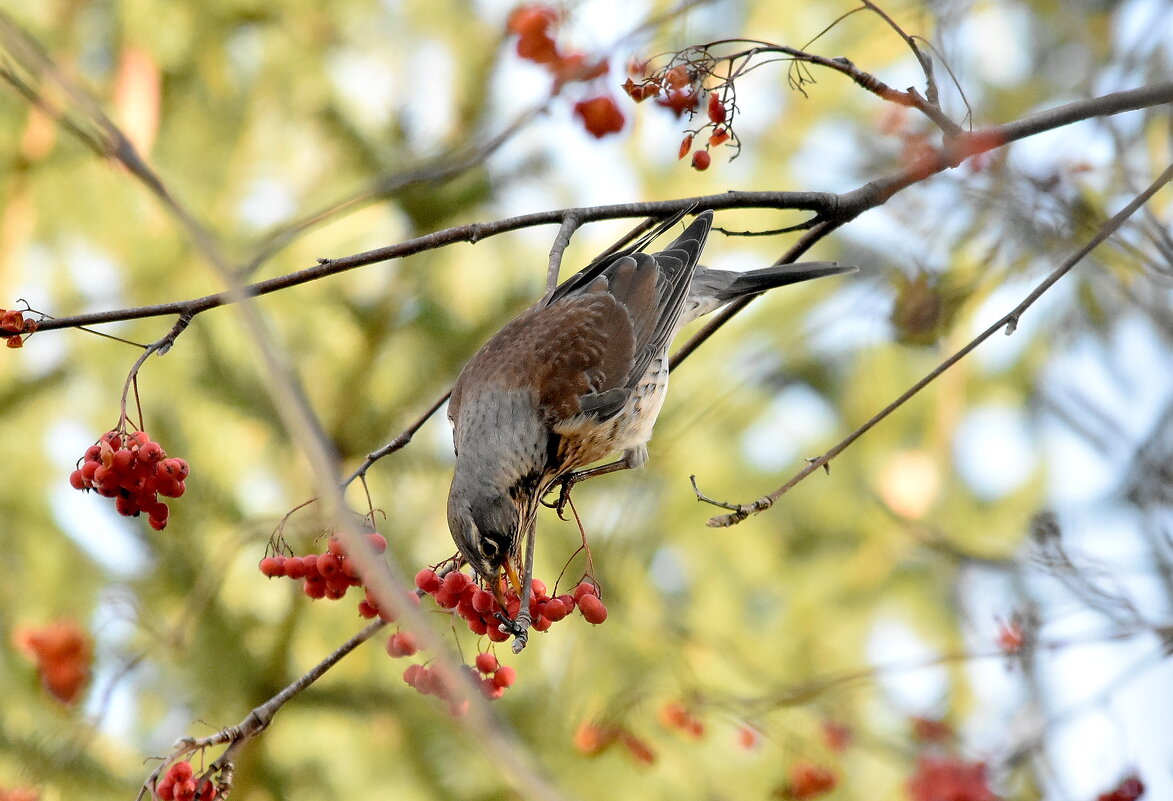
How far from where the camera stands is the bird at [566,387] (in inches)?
90.7

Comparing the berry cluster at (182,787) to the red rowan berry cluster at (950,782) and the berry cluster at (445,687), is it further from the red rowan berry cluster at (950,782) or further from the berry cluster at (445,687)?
the red rowan berry cluster at (950,782)

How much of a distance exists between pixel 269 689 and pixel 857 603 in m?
2.65

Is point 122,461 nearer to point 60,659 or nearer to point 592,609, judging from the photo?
point 592,609

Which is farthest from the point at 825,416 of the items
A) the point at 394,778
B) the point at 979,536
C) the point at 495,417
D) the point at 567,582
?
the point at 495,417

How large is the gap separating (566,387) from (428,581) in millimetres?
897

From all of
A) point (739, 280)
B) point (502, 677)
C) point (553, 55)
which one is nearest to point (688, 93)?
point (553, 55)

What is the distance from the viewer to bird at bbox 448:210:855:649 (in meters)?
2.30

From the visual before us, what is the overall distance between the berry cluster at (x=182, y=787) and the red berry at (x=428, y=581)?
0.45 metres

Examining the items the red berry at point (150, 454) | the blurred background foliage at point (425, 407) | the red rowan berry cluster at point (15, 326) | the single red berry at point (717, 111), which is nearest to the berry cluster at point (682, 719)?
the blurred background foliage at point (425, 407)

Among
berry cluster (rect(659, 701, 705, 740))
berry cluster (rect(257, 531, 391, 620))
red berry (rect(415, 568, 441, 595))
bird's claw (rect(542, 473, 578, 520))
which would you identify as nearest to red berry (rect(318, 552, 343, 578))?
berry cluster (rect(257, 531, 391, 620))

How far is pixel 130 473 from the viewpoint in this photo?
6.03 ft

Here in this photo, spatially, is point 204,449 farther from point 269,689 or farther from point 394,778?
point 394,778

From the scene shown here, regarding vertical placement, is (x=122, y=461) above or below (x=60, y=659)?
below

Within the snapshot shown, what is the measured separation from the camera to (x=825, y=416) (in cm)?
527
